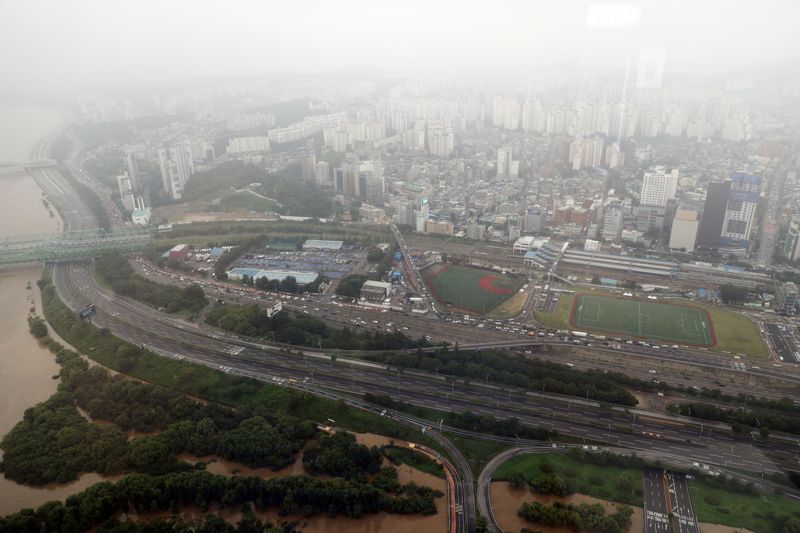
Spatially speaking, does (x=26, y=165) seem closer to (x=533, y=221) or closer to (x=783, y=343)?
(x=533, y=221)

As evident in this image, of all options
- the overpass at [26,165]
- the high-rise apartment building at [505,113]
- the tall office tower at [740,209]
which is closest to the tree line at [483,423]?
the tall office tower at [740,209]

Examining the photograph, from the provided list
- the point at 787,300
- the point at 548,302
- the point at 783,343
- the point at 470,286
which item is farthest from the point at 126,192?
the point at 787,300

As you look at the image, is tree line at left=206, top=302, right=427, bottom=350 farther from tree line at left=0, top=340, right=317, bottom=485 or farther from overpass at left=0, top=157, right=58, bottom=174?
overpass at left=0, top=157, right=58, bottom=174

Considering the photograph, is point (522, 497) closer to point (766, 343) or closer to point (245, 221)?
point (766, 343)

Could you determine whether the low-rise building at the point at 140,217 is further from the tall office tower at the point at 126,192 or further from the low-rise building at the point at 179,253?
the low-rise building at the point at 179,253

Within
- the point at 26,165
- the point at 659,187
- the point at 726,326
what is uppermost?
the point at 26,165

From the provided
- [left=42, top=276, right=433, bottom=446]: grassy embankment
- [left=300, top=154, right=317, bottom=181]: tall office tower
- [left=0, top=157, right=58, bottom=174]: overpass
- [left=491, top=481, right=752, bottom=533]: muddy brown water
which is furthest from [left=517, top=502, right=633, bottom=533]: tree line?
[left=0, top=157, right=58, bottom=174]: overpass
